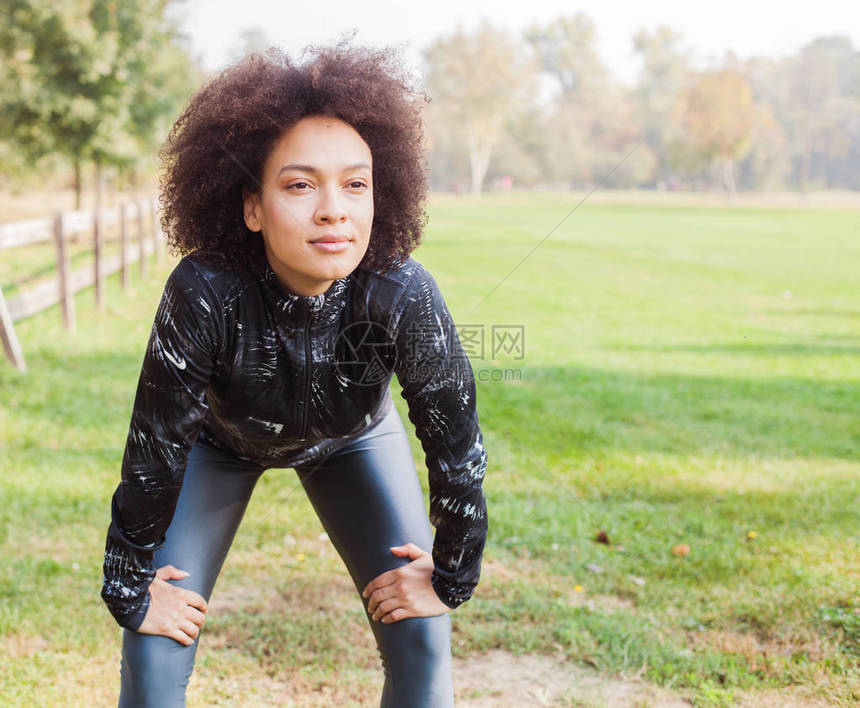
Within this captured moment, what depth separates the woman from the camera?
192 cm

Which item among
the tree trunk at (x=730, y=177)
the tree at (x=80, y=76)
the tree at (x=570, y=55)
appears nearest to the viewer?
the tree at (x=80, y=76)

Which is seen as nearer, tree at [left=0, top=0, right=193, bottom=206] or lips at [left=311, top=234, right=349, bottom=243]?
lips at [left=311, top=234, right=349, bottom=243]

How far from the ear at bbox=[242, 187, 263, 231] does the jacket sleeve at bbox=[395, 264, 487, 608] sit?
40cm

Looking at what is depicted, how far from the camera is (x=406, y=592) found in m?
2.05

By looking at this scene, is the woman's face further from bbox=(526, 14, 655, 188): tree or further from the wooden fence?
bbox=(526, 14, 655, 188): tree

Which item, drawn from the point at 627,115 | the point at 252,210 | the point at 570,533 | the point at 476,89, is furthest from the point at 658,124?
the point at 252,210

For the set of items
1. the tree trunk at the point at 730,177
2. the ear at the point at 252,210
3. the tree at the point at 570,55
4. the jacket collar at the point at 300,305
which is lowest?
the jacket collar at the point at 300,305

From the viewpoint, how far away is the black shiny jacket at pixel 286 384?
6.26 feet

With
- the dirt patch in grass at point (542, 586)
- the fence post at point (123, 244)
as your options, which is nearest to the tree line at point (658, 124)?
the fence post at point (123, 244)

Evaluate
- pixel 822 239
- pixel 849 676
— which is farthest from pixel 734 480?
pixel 822 239

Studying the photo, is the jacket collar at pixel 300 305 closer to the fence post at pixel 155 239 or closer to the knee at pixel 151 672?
the knee at pixel 151 672

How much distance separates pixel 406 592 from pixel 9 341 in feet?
19.5

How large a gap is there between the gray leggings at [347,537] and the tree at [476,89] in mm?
45103

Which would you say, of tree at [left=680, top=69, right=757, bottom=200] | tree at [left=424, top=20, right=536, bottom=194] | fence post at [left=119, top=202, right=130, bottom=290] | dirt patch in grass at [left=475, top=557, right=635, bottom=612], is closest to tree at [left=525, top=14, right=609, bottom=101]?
tree at [left=424, top=20, right=536, bottom=194]
